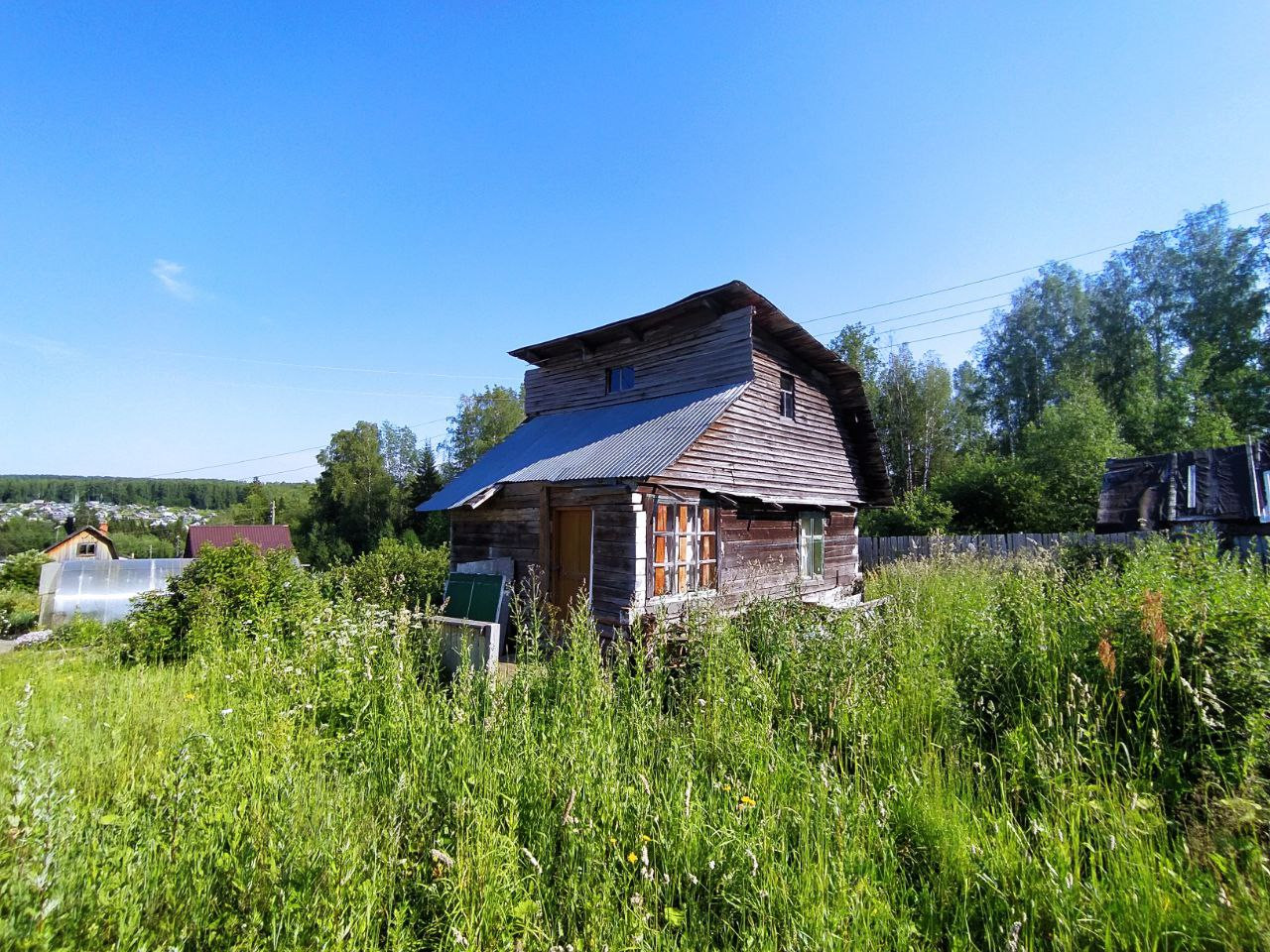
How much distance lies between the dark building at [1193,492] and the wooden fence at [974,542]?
2.75 feet

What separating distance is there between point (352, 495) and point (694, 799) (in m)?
41.6

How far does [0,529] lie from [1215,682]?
390 feet

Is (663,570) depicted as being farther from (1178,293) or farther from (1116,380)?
(1178,293)

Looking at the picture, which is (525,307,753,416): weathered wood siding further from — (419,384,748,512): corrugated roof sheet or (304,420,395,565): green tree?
(304,420,395,565): green tree

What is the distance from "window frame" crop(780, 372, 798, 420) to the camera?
13.4m

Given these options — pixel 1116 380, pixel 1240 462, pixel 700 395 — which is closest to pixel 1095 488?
pixel 1240 462

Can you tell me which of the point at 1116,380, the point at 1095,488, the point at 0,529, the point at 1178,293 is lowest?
the point at 0,529

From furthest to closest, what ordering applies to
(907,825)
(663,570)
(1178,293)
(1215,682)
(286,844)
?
(1178,293), (663,570), (1215,682), (907,825), (286,844)

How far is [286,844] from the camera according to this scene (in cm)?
231

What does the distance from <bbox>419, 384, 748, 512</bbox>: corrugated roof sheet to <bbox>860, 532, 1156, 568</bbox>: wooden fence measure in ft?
23.7

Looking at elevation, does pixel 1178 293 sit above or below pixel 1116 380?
above

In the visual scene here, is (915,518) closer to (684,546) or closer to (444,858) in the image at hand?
(684,546)

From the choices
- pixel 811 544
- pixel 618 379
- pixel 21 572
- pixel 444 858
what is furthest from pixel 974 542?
pixel 21 572

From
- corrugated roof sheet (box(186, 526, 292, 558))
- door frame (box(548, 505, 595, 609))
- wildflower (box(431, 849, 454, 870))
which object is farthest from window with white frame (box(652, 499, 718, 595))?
corrugated roof sheet (box(186, 526, 292, 558))
